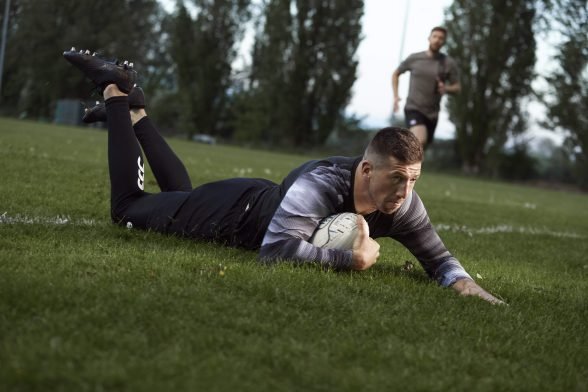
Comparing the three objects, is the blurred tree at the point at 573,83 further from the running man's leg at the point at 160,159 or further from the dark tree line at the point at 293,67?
the running man's leg at the point at 160,159

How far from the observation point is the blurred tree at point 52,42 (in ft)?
150

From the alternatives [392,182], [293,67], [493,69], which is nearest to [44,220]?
[392,182]

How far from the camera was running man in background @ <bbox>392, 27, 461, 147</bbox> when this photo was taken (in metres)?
11.4

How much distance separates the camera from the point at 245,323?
2689 mm

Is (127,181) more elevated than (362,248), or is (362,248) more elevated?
(127,181)

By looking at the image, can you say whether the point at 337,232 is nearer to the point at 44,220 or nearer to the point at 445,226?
the point at 44,220

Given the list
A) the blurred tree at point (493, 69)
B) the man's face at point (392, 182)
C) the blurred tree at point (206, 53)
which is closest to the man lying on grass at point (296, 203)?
the man's face at point (392, 182)

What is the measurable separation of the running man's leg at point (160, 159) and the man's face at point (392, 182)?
1867 mm

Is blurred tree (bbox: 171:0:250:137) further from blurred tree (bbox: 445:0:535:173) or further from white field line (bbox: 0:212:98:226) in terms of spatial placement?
white field line (bbox: 0:212:98:226)

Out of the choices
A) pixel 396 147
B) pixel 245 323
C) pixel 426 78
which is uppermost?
pixel 426 78

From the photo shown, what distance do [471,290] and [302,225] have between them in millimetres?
959

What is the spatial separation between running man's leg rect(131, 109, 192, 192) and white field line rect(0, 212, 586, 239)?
1.94 feet

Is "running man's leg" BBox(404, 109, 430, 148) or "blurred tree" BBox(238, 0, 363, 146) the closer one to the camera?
"running man's leg" BBox(404, 109, 430, 148)

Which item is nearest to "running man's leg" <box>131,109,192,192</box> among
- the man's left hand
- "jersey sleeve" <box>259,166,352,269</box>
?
"jersey sleeve" <box>259,166,352,269</box>
